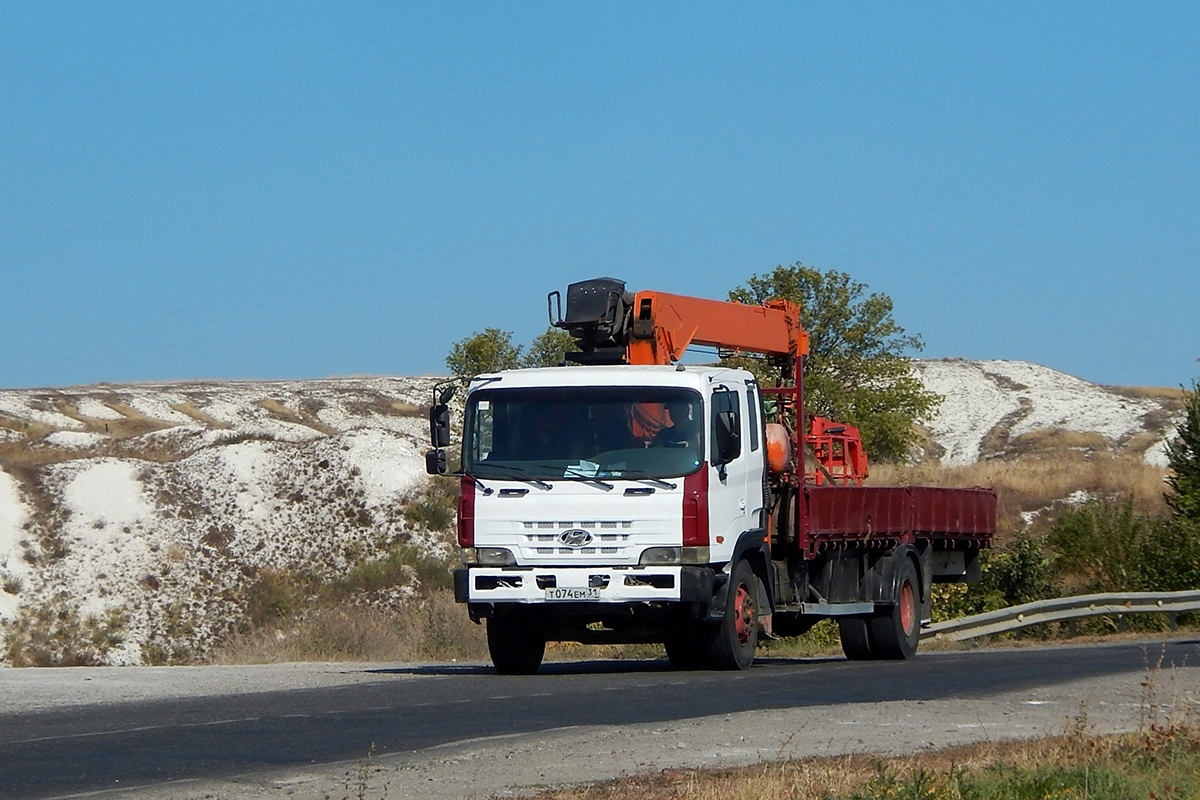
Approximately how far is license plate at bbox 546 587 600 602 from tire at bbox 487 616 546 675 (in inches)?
A: 45.0

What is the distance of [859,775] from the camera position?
9.40m

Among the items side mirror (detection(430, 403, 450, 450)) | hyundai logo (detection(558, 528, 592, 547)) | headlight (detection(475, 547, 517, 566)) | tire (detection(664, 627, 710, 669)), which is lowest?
tire (detection(664, 627, 710, 669))

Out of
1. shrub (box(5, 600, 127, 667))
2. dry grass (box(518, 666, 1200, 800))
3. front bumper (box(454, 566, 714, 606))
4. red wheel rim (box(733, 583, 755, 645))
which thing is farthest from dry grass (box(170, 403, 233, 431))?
dry grass (box(518, 666, 1200, 800))

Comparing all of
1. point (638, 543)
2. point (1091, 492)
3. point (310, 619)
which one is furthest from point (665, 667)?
point (1091, 492)

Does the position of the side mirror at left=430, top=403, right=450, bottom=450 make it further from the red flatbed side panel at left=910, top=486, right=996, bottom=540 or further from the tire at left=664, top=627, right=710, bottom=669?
the red flatbed side panel at left=910, top=486, right=996, bottom=540

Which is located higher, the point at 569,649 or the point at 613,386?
the point at 613,386

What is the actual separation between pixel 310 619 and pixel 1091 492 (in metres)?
30.8

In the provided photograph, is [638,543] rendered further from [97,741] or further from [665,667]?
[97,741]

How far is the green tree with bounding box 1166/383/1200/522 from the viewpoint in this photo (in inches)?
1537

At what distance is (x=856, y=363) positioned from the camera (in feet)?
220

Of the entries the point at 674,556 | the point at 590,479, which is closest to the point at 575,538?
the point at 590,479

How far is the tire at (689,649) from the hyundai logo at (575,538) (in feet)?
5.15

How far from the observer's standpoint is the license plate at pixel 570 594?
1670 centimetres

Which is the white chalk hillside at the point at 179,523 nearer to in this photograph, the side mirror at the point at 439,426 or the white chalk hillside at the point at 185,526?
the white chalk hillside at the point at 185,526
